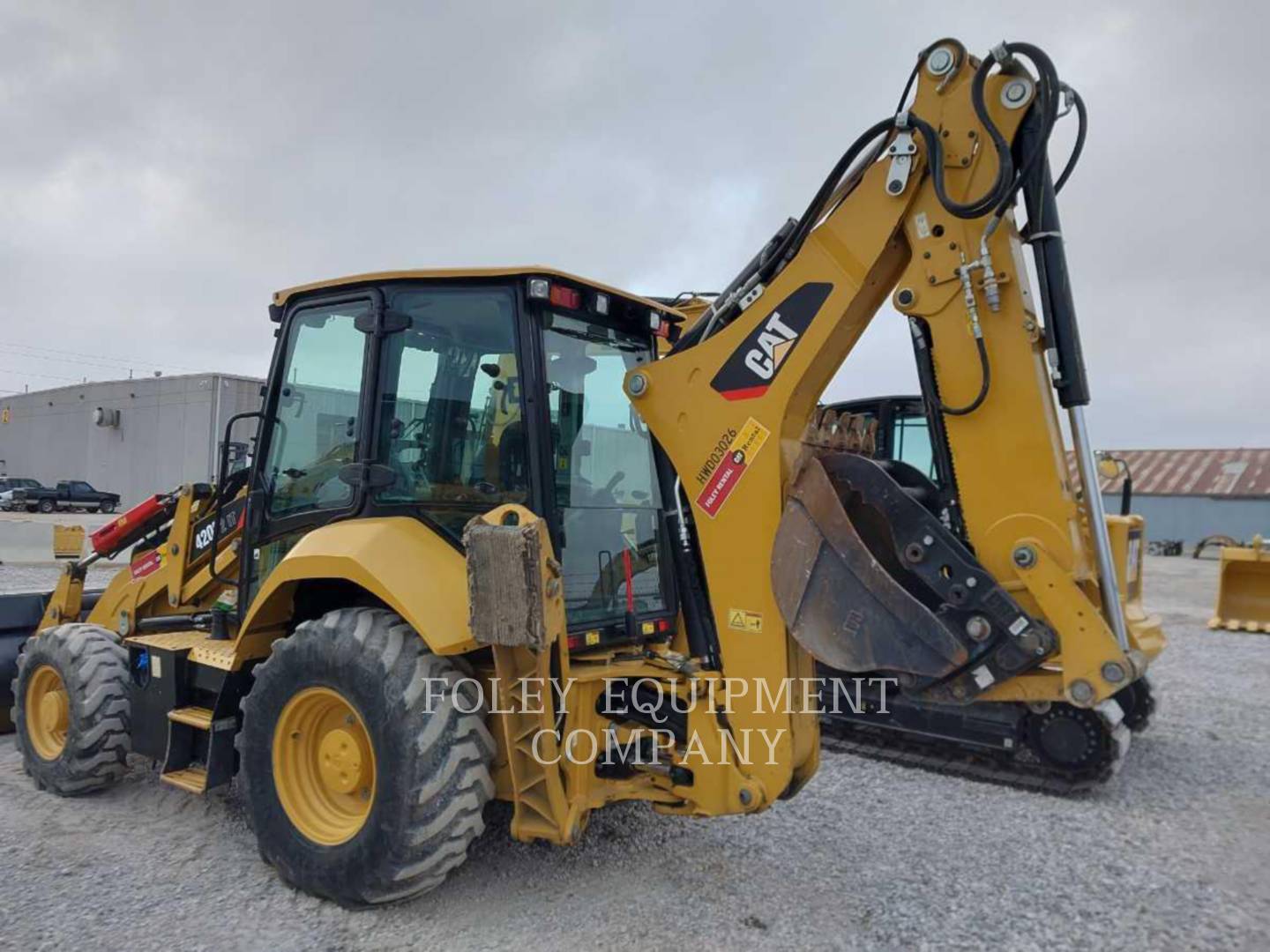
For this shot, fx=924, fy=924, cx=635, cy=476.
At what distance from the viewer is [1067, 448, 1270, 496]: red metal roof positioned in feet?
97.9

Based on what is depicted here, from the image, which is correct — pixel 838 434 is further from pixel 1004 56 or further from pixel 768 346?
pixel 1004 56

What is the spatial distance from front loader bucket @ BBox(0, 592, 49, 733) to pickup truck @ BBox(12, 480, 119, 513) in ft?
112

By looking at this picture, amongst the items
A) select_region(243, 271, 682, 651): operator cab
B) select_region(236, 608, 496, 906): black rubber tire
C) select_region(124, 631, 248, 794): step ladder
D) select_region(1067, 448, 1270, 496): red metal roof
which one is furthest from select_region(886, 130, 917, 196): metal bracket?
select_region(1067, 448, 1270, 496): red metal roof

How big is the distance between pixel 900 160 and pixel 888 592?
57.4 inches

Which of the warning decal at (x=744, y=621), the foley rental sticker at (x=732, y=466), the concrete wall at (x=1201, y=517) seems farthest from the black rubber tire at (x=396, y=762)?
the concrete wall at (x=1201, y=517)

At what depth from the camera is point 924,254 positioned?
316 centimetres

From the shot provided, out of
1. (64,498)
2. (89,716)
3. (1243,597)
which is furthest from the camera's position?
(64,498)

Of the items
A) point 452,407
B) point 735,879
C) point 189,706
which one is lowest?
point 735,879

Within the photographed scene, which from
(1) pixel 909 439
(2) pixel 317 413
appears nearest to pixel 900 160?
(2) pixel 317 413

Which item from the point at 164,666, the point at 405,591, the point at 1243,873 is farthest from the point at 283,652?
the point at 1243,873

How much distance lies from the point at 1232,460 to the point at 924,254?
3578cm

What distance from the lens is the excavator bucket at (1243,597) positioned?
38.1ft

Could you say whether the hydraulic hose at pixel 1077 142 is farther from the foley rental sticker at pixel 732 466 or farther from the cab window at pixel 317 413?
the cab window at pixel 317 413

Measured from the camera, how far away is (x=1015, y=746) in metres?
5.84
